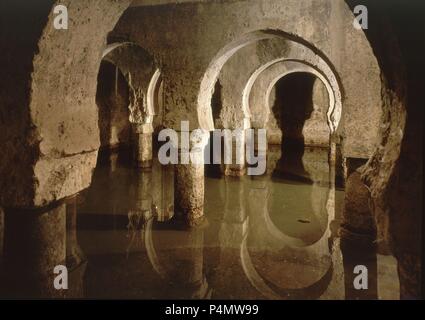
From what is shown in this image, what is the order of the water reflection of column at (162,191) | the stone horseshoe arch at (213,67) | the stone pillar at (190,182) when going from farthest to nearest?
1. the water reflection of column at (162,191)
2. the stone pillar at (190,182)
3. the stone horseshoe arch at (213,67)

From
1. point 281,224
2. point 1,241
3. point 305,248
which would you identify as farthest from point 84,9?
point 281,224

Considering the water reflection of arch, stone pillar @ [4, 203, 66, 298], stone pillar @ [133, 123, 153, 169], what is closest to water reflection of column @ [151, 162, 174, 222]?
stone pillar @ [133, 123, 153, 169]

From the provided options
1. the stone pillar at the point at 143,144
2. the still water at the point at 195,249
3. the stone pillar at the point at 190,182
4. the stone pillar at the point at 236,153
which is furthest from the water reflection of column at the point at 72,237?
the stone pillar at the point at 143,144

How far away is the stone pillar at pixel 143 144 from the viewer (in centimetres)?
1048

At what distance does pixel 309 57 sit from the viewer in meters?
8.95

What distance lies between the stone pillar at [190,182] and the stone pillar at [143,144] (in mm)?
4563

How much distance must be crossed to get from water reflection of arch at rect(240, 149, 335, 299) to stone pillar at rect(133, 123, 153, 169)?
12.9 ft

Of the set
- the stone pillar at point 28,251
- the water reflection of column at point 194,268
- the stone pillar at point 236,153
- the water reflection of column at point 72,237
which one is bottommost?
the water reflection of column at point 194,268

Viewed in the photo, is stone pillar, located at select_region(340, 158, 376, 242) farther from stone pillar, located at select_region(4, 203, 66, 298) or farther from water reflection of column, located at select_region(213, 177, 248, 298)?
stone pillar, located at select_region(4, 203, 66, 298)

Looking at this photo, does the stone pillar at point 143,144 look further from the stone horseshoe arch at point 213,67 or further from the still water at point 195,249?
the stone horseshoe arch at point 213,67

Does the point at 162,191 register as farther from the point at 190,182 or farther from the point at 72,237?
the point at 72,237

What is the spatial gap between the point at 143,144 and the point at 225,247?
5.99 metres

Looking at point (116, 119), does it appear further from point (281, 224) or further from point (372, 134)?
point (372, 134)

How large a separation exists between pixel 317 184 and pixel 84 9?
25.3ft
